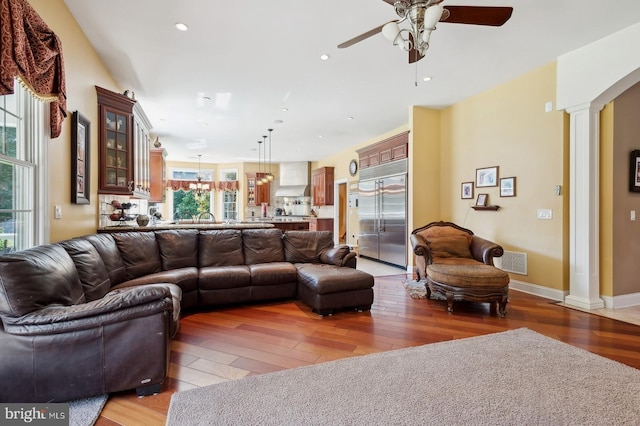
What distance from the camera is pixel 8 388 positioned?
1.62 meters

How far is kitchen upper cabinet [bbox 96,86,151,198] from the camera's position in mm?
3617

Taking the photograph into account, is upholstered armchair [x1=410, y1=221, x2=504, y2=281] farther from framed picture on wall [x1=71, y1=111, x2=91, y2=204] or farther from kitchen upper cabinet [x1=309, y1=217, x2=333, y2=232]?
kitchen upper cabinet [x1=309, y1=217, x2=333, y2=232]

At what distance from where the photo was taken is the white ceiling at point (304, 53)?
2727mm

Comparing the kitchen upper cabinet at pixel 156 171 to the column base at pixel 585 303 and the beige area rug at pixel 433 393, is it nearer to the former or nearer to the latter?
the beige area rug at pixel 433 393

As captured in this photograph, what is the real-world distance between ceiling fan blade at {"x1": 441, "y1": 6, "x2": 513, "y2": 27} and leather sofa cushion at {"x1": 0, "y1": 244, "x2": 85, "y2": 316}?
318cm

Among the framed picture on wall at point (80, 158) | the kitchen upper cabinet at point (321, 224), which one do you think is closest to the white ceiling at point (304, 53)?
the framed picture on wall at point (80, 158)

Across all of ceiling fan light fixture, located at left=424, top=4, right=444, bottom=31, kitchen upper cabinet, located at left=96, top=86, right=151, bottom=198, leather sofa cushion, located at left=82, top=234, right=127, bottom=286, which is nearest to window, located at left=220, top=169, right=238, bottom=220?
kitchen upper cabinet, located at left=96, top=86, right=151, bottom=198

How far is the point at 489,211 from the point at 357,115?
9.47 feet

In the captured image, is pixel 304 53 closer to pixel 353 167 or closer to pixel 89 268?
pixel 89 268

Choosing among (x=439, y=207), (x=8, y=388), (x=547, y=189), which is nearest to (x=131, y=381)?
(x=8, y=388)

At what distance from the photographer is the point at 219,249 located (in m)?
3.94

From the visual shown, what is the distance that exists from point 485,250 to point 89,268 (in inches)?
166

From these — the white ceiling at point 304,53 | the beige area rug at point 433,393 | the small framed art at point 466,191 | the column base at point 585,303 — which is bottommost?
the beige area rug at point 433,393

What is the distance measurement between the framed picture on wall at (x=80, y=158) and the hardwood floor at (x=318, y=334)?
1.70m
